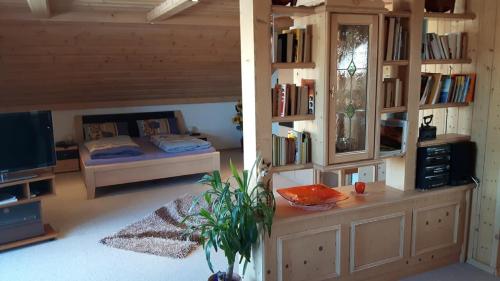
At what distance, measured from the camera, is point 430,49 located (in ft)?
10.1

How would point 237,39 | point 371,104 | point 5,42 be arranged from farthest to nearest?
point 237,39
point 5,42
point 371,104

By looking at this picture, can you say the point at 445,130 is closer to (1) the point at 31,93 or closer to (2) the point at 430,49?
(2) the point at 430,49

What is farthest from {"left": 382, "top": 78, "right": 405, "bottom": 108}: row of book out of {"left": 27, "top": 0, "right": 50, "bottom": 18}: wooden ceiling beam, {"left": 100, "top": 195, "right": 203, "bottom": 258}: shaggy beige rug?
{"left": 27, "top": 0, "right": 50, "bottom": 18}: wooden ceiling beam

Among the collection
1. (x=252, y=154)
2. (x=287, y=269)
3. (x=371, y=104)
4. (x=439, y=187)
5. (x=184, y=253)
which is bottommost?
(x=184, y=253)

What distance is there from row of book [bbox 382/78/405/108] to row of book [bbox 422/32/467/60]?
321mm

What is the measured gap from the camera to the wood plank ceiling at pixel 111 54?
184 inches

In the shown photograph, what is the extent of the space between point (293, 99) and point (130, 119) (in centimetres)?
491

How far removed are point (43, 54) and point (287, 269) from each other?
4.35 metres

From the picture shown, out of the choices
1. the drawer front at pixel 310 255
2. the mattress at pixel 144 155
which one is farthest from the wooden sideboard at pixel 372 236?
the mattress at pixel 144 155

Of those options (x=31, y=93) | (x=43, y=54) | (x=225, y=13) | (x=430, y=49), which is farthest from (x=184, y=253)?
(x=31, y=93)

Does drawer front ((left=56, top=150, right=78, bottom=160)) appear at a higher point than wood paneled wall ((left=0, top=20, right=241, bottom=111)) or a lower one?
lower

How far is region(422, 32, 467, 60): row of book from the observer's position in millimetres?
3057

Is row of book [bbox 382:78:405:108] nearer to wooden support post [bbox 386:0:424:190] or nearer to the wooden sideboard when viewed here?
wooden support post [bbox 386:0:424:190]

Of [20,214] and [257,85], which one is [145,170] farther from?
A: [257,85]
